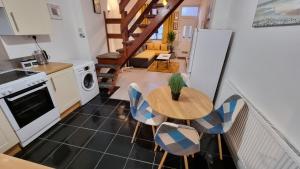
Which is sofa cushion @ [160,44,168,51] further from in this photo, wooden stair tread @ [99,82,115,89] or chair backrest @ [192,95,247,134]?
chair backrest @ [192,95,247,134]

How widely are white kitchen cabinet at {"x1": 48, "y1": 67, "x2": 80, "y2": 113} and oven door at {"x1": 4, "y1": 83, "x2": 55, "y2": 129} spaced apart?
17 centimetres

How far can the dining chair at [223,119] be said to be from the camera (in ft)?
5.02

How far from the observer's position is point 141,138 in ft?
6.72

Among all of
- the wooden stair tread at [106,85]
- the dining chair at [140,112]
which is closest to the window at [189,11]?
the wooden stair tread at [106,85]

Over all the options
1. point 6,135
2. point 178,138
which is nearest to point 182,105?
point 178,138

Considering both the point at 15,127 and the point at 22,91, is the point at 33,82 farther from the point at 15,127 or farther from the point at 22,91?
the point at 15,127

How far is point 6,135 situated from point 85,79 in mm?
1546

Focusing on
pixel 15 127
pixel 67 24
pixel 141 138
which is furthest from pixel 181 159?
pixel 67 24

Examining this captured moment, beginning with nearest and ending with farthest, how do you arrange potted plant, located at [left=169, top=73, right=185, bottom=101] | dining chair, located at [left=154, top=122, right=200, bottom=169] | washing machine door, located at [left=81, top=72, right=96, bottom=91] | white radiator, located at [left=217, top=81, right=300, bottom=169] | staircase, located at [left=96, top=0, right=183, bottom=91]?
1. white radiator, located at [left=217, top=81, right=300, bottom=169]
2. dining chair, located at [left=154, top=122, right=200, bottom=169]
3. potted plant, located at [left=169, top=73, right=185, bottom=101]
4. washing machine door, located at [left=81, top=72, right=96, bottom=91]
5. staircase, located at [left=96, top=0, right=183, bottom=91]

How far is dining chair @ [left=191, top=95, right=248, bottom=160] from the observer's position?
5.02 feet

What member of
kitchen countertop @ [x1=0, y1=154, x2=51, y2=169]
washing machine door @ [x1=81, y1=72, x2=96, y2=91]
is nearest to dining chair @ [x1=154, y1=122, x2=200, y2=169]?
kitchen countertop @ [x1=0, y1=154, x2=51, y2=169]

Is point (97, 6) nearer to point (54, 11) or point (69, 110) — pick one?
point (54, 11)

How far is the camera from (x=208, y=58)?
2.34 meters

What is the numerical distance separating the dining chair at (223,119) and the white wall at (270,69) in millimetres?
138
